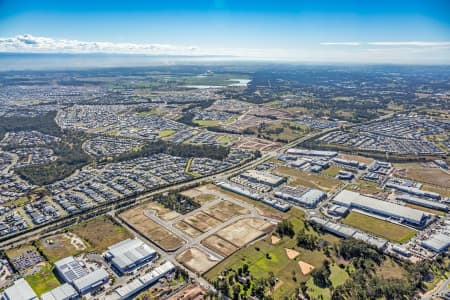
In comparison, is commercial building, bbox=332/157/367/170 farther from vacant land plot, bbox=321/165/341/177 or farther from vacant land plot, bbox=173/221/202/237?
vacant land plot, bbox=173/221/202/237

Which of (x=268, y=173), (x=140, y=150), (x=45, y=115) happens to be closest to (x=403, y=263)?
(x=268, y=173)

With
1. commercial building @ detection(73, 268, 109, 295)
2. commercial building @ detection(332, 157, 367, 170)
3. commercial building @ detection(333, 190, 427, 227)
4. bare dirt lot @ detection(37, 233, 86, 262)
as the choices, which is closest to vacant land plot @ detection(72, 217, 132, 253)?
bare dirt lot @ detection(37, 233, 86, 262)

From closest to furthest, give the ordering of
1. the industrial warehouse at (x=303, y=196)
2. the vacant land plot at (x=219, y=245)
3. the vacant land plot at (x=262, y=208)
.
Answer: the vacant land plot at (x=219, y=245)
the vacant land plot at (x=262, y=208)
the industrial warehouse at (x=303, y=196)

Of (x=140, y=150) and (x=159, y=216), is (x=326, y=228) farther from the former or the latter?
(x=140, y=150)

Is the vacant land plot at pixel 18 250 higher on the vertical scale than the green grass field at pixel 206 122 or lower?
higher

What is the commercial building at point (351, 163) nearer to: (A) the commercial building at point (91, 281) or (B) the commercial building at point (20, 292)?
(A) the commercial building at point (91, 281)

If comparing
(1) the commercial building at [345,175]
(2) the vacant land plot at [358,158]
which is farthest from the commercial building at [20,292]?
(2) the vacant land plot at [358,158]

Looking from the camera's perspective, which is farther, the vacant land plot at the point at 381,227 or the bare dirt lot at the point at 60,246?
the vacant land plot at the point at 381,227

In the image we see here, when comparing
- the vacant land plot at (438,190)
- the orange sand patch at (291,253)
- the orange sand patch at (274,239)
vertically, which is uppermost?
the vacant land plot at (438,190)
